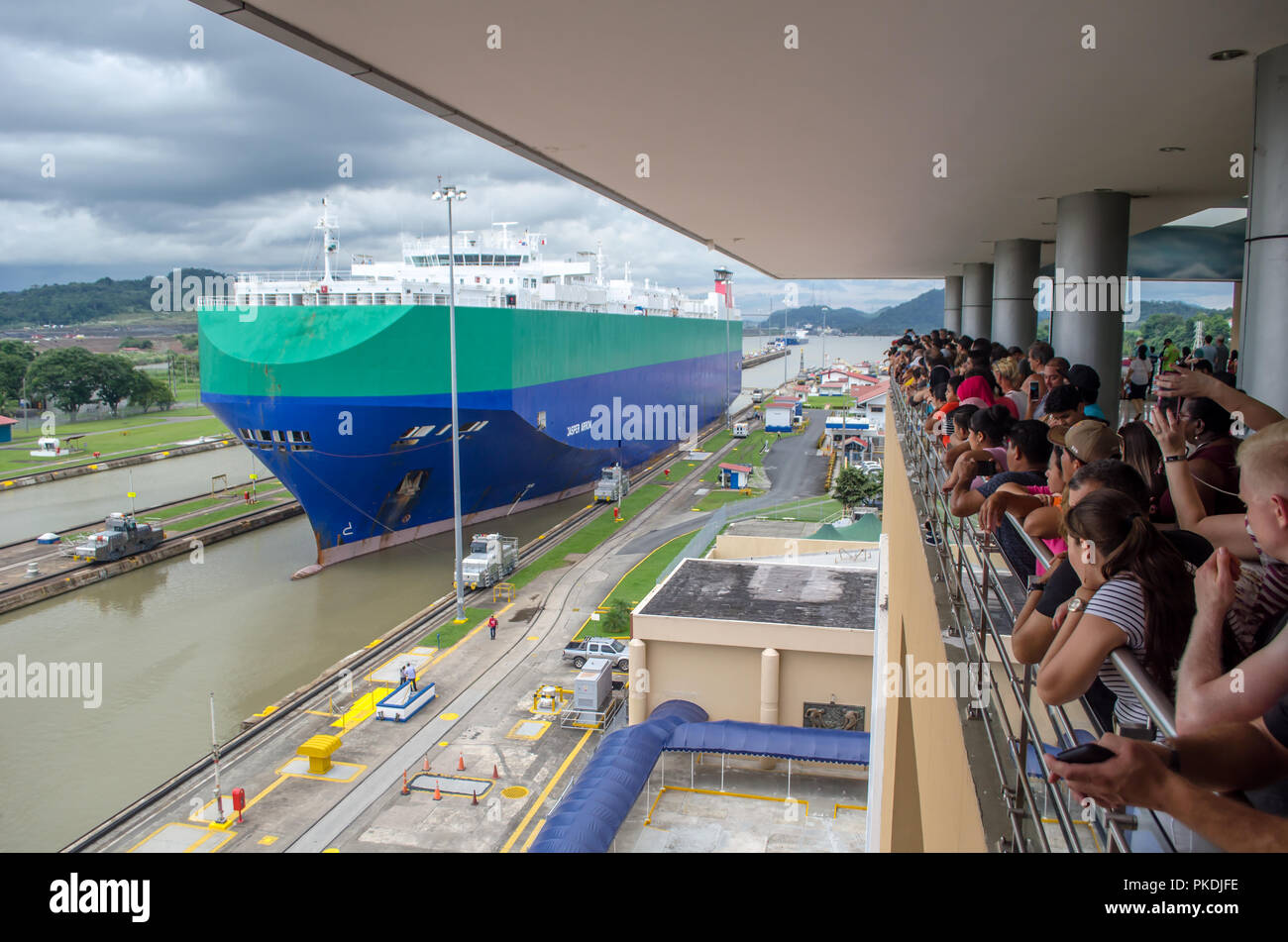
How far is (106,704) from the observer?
47.7 feet

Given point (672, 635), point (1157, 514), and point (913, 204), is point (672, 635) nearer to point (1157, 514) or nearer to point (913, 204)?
point (913, 204)

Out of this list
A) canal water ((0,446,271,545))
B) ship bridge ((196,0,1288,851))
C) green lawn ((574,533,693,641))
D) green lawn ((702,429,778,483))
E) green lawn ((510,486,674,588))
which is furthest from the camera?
green lawn ((702,429,778,483))

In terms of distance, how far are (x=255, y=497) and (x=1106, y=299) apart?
30334mm

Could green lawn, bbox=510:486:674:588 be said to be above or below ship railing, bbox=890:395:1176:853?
below

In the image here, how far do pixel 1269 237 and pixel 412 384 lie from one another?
1770 centimetres

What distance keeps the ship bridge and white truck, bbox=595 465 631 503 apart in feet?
71.3

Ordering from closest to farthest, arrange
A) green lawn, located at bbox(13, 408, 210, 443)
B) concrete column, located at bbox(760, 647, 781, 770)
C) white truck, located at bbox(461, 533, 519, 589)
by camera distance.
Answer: concrete column, located at bbox(760, 647, 781, 770) < white truck, located at bbox(461, 533, 519, 589) < green lawn, located at bbox(13, 408, 210, 443)

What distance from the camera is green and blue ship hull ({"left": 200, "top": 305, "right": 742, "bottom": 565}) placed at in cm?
1850

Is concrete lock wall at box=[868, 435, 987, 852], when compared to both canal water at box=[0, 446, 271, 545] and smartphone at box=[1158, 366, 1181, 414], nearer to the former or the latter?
smartphone at box=[1158, 366, 1181, 414]
